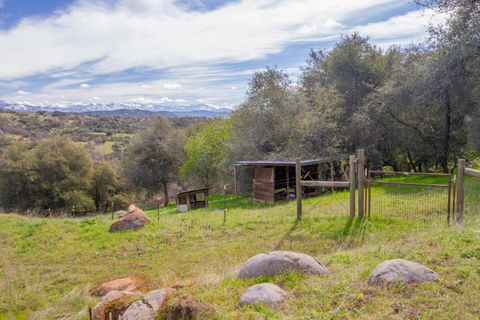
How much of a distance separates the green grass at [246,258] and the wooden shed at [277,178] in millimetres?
3791

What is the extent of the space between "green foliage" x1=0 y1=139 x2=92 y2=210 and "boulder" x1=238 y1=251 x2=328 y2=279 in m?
25.8

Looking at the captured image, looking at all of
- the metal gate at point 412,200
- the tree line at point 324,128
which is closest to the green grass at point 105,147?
the tree line at point 324,128

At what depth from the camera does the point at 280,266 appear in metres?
5.45

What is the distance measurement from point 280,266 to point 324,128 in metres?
15.8

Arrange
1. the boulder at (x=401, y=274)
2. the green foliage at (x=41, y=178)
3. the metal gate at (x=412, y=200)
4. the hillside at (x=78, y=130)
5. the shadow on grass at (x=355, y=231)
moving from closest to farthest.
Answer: the boulder at (x=401, y=274), the shadow on grass at (x=355, y=231), the metal gate at (x=412, y=200), the green foliage at (x=41, y=178), the hillside at (x=78, y=130)

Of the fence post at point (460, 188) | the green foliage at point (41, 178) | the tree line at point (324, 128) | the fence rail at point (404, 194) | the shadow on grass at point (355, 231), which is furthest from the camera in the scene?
the green foliage at point (41, 178)

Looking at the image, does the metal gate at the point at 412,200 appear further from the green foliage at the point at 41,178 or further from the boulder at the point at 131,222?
the green foliage at the point at 41,178

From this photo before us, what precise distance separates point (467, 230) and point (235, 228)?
624 cm

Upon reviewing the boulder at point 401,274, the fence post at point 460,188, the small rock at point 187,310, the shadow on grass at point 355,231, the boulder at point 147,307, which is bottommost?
the shadow on grass at point 355,231

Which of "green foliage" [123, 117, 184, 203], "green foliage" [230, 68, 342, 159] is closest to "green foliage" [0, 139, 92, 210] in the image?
"green foliage" [123, 117, 184, 203]

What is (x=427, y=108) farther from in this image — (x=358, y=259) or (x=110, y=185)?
(x=110, y=185)

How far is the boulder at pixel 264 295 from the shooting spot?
14.8ft

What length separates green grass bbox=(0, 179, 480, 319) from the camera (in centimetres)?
429

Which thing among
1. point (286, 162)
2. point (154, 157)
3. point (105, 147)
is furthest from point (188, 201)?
point (105, 147)
